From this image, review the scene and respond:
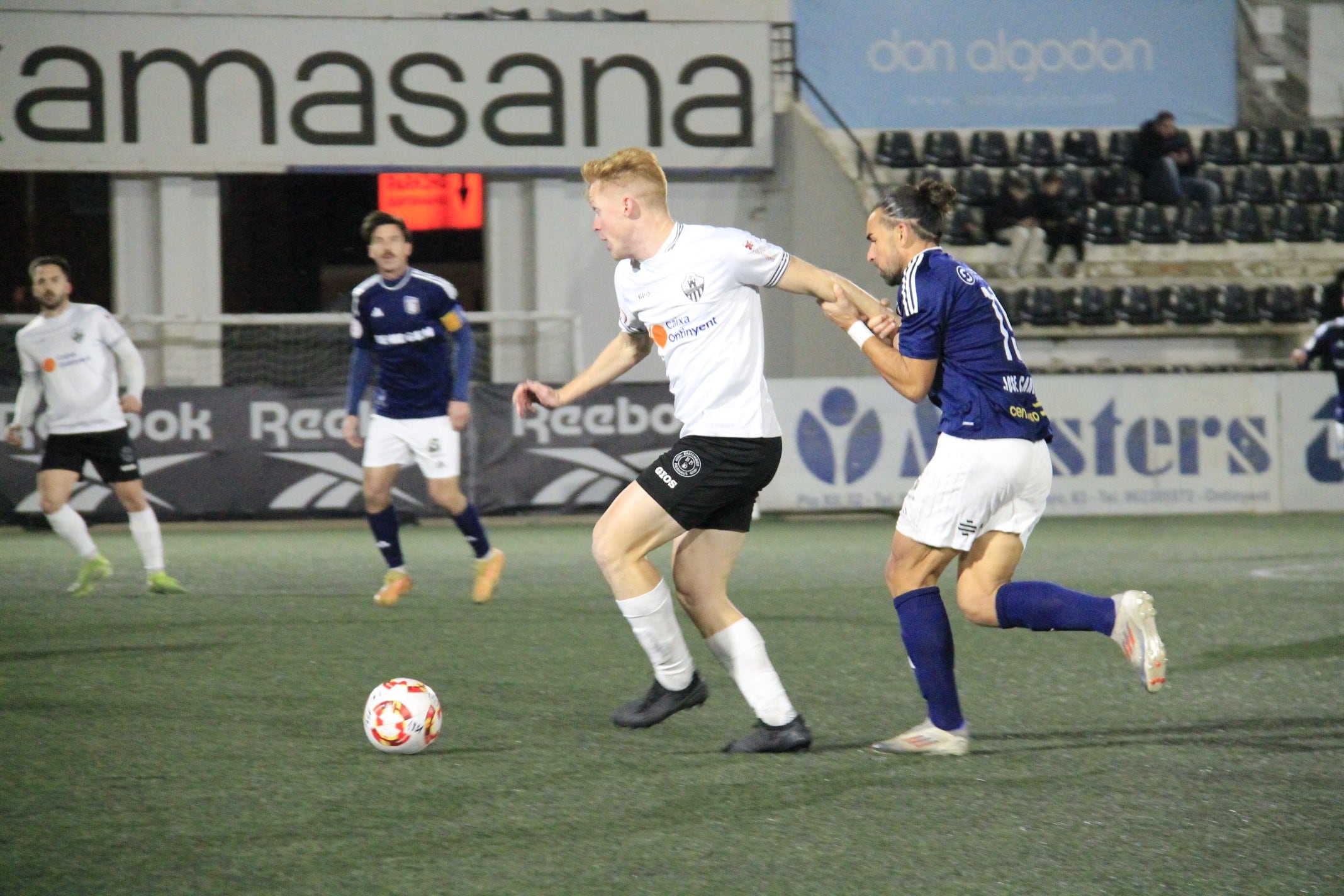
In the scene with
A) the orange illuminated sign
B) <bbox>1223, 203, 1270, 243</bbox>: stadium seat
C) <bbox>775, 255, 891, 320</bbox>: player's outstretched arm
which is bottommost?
<bbox>775, 255, 891, 320</bbox>: player's outstretched arm

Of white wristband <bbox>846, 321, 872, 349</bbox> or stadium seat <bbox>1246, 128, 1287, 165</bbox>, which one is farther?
stadium seat <bbox>1246, 128, 1287, 165</bbox>

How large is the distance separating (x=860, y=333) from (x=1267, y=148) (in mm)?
18441

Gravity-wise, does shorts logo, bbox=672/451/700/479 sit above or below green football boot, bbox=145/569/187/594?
above

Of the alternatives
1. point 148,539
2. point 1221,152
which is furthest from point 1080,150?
point 148,539

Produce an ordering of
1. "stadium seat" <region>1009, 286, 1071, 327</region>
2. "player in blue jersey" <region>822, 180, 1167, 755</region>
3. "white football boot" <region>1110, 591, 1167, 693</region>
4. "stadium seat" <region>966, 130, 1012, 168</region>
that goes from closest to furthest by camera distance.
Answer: "white football boot" <region>1110, 591, 1167, 693</region>
"player in blue jersey" <region>822, 180, 1167, 755</region>
"stadium seat" <region>1009, 286, 1071, 327</region>
"stadium seat" <region>966, 130, 1012, 168</region>

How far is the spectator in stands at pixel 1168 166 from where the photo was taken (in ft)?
64.6

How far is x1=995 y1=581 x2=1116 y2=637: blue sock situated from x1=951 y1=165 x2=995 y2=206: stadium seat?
15726 mm

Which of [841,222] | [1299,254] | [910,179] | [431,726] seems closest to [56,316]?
[431,726]

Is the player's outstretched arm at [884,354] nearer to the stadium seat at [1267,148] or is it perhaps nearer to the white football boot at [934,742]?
the white football boot at [934,742]

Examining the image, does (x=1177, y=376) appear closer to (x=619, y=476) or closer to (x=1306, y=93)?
(x=619, y=476)

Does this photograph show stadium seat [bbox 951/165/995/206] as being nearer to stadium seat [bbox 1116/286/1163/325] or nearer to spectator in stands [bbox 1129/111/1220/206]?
spectator in stands [bbox 1129/111/1220/206]

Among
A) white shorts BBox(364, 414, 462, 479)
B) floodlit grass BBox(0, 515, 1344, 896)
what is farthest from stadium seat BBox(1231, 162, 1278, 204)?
white shorts BBox(364, 414, 462, 479)

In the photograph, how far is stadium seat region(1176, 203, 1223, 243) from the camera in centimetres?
1958

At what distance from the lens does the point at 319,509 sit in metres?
14.3
